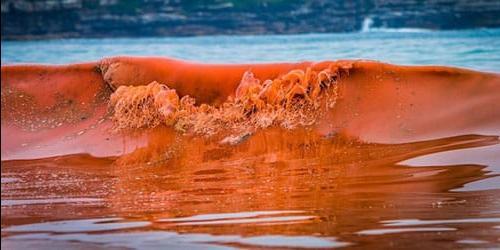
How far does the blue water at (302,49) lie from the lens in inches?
202

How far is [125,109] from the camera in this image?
3.62 metres

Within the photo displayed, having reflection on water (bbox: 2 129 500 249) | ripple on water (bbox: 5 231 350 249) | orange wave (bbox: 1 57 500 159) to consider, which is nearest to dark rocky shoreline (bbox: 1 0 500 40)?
orange wave (bbox: 1 57 500 159)

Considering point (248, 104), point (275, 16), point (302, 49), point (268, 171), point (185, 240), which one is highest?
point (275, 16)

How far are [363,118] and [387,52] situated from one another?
231cm

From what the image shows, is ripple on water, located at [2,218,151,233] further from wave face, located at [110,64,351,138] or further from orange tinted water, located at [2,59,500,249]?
wave face, located at [110,64,351,138]

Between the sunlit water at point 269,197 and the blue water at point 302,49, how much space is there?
1039 millimetres

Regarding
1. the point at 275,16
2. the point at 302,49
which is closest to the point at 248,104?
the point at 302,49

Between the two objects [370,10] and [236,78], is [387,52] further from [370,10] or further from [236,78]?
[370,10]

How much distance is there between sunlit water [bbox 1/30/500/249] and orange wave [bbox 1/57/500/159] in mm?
112

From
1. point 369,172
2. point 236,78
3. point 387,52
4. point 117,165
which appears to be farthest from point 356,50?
point 117,165

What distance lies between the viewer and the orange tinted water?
2721 mm

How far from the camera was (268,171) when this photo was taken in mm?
3584

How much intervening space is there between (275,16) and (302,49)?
9.36 feet

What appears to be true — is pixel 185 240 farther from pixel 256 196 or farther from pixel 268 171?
pixel 268 171
